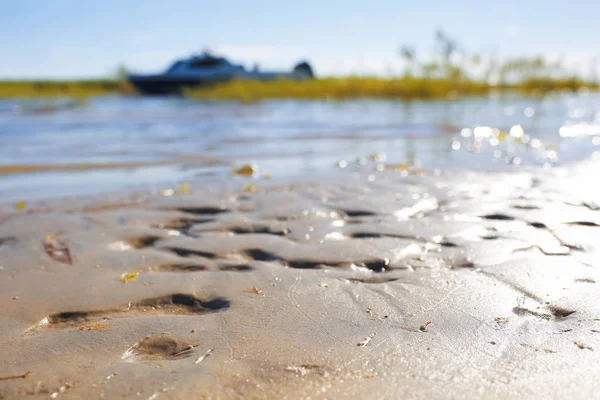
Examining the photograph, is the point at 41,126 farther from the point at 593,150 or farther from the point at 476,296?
the point at 476,296

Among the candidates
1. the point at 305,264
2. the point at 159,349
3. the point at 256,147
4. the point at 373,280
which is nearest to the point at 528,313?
the point at 373,280

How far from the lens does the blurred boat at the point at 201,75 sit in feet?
83.4

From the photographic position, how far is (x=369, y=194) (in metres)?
3.34

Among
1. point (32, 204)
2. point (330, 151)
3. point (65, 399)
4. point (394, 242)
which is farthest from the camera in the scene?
point (330, 151)

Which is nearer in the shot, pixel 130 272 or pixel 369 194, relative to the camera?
pixel 130 272

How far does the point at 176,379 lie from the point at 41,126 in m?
9.70

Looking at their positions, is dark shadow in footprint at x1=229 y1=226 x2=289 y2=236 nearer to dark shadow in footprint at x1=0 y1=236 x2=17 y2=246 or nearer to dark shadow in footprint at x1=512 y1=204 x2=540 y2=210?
dark shadow in footprint at x1=0 y1=236 x2=17 y2=246

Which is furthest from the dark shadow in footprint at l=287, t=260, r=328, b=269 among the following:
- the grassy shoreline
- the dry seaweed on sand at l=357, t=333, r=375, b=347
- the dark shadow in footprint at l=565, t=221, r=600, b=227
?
the grassy shoreline

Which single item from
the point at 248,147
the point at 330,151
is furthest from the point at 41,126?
the point at 330,151

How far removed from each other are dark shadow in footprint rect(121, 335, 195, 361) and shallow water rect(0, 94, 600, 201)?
241cm

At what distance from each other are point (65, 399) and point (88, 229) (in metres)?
1.58

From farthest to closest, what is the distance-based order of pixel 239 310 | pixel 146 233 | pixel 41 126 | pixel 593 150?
pixel 41 126
pixel 593 150
pixel 146 233
pixel 239 310

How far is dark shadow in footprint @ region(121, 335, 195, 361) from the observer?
143 cm

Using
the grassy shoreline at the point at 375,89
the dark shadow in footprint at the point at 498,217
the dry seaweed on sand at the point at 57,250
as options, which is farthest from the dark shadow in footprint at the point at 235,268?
the grassy shoreline at the point at 375,89
